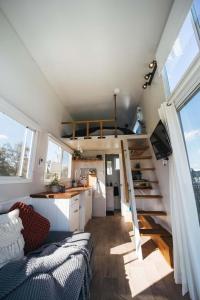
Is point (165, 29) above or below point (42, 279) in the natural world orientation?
above

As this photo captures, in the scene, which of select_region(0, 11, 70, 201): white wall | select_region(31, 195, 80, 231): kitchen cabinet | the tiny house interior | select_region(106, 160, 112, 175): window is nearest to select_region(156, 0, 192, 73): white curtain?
the tiny house interior

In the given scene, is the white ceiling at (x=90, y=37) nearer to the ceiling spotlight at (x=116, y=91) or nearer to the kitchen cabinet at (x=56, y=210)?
the ceiling spotlight at (x=116, y=91)

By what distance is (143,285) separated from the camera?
168 cm

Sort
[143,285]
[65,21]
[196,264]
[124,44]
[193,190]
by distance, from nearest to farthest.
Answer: [196,264] < [193,190] < [143,285] < [65,21] < [124,44]

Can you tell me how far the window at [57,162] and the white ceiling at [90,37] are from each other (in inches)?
56.5

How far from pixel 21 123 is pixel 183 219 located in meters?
2.60

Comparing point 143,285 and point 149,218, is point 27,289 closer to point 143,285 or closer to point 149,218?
point 143,285

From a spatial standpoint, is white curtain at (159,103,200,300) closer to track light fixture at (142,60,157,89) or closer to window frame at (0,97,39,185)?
track light fixture at (142,60,157,89)

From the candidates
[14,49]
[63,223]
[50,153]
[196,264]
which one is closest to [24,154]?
[50,153]

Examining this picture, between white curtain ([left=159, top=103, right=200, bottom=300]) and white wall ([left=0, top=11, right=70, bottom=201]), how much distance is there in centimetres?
215

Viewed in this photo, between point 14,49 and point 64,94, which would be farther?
point 64,94

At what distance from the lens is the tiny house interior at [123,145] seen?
136 centimetres

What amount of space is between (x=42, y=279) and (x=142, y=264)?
1748mm

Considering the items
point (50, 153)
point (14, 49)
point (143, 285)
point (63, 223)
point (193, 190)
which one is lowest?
point (143, 285)
